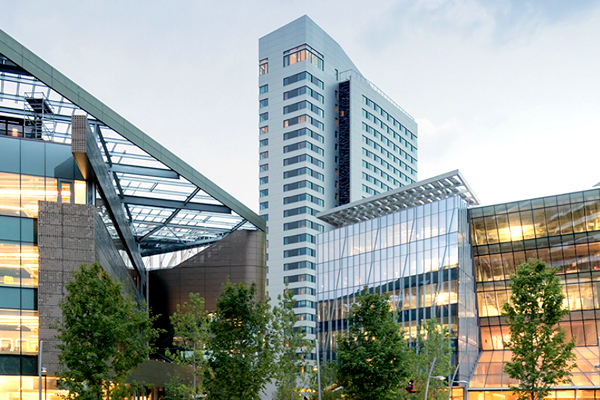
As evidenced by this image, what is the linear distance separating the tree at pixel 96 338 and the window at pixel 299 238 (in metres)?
81.8

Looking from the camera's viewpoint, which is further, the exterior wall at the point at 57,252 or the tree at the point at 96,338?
Answer: the exterior wall at the point at 57,252

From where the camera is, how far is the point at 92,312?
2881 centimetres

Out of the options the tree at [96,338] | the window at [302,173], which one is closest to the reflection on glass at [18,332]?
the tree at [96,338]

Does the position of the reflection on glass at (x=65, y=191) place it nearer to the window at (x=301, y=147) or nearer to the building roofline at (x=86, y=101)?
the building roofline at (x=86, y=101)

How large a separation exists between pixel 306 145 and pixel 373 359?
81155mm

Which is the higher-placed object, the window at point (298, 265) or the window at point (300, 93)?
the window at point (300, 93)

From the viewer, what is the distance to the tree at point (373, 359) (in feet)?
117

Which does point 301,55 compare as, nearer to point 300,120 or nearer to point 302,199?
point 300,120

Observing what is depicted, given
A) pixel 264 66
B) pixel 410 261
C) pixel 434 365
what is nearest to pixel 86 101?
pixel 434 365

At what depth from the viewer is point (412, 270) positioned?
7462 centimetres

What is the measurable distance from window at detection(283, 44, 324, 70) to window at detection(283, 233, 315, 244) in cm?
2952

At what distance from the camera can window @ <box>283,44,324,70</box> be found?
391ft

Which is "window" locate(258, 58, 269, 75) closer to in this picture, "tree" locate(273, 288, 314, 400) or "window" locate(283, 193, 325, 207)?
"window" locate(283, 193, 325, 207)

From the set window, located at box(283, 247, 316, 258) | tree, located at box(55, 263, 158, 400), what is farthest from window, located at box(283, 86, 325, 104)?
tree, located at box(55, 263, 158, 400)
